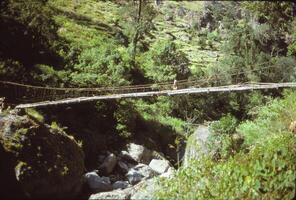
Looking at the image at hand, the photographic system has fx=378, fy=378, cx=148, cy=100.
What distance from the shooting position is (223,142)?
639 inches

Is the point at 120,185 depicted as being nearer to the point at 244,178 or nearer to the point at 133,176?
the point at 133,176

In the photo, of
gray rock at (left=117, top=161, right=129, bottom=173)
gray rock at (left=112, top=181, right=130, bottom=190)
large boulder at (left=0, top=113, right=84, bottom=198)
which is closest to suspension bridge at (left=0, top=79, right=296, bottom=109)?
large boulder at (left=0, top=113, right=84, bottom=198)

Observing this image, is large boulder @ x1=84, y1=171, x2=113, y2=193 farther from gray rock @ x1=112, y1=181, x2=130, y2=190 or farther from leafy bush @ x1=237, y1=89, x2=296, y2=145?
leafy bush @ x1=237, y1=89, x2=296, y2=145

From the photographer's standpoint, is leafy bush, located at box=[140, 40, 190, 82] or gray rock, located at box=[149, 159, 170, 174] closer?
gray rock, located at box=[149, 159, 170, 174]

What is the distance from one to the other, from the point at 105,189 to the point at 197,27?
3863 cm

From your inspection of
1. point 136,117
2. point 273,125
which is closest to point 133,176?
point 136,117

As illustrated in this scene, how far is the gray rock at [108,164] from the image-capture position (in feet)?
52.2

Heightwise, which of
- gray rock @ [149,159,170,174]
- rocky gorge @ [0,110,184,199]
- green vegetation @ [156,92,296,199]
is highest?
green vegetation @ [156,92,296,199]

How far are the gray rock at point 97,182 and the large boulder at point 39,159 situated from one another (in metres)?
0.87

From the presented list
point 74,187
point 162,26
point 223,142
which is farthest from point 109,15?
point 74,187

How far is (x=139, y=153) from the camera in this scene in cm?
1772

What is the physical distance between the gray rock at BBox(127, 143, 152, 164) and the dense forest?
5 cm

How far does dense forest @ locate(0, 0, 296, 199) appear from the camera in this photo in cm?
608

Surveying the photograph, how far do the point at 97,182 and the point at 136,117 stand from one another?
6.76 metres
